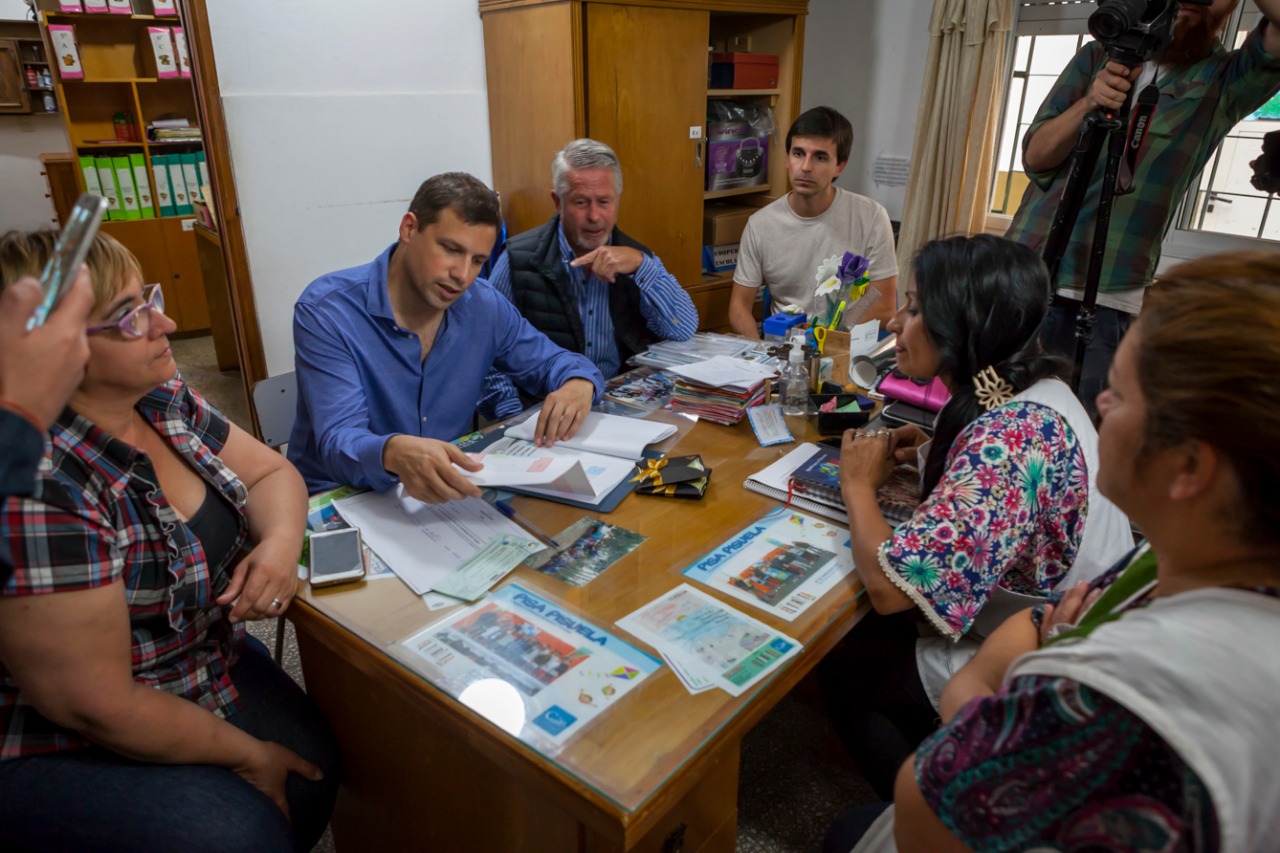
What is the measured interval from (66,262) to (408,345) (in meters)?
1.15

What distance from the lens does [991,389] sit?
1274 millimetres

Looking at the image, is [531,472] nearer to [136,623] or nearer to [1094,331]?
[136,623]

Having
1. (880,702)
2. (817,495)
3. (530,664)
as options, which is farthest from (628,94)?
(530,664)

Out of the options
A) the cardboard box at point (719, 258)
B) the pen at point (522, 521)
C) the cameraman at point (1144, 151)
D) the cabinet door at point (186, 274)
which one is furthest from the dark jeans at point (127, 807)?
the cabinet door at point (186, 274)

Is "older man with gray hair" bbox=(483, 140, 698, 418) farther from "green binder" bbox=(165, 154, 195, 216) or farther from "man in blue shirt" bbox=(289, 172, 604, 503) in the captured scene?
"green binder" bbox=(165, 154, 195, 216)

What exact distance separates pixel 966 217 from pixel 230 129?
3.12m

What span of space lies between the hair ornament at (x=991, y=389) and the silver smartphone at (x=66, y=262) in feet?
3.90

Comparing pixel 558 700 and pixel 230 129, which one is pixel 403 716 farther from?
pixel 230 129

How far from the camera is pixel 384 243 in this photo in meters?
3.11

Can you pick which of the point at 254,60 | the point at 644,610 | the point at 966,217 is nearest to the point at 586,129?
the point at 254,60

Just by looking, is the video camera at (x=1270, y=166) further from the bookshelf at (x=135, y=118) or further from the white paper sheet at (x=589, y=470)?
the bookshelf at (x=135, y=118)

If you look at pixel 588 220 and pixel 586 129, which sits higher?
pixel 586 129

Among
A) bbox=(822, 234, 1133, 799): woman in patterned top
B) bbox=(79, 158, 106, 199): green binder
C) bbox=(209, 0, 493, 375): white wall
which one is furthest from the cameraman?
bbox=(79, 158, 106, 199): green binder

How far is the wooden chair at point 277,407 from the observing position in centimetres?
191
